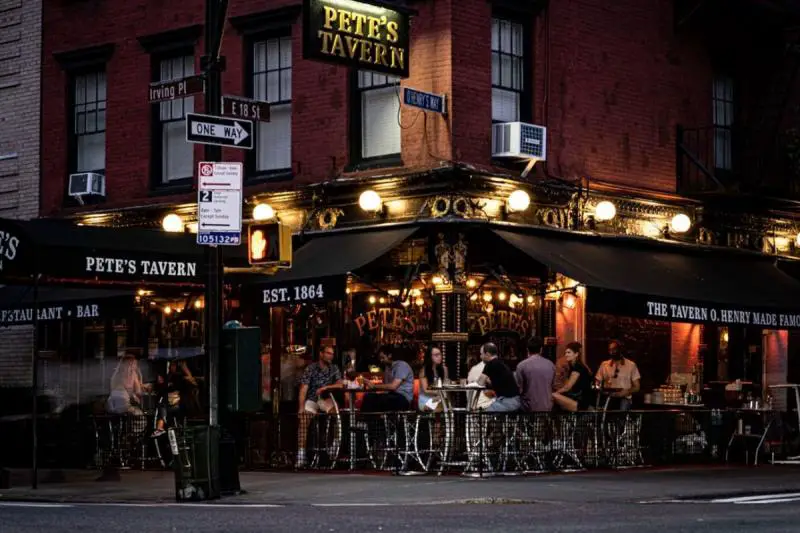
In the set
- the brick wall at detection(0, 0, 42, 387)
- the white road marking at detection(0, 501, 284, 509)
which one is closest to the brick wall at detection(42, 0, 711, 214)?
the brick wall at detection(0, 0, 42, 387)

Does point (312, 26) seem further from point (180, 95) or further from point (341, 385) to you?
point (341, 385)

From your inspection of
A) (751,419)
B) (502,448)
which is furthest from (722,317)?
(502,448)

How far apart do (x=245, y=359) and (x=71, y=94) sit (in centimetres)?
1190

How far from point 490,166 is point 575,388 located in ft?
10.6

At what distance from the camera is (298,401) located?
2384cm

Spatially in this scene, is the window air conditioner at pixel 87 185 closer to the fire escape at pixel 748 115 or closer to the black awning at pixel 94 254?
the black awning at pixel 94 254

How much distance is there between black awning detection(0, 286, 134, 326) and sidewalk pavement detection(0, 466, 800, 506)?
3.90 metres

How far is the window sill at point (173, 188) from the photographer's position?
25812 mm

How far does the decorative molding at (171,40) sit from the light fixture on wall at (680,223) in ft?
25.7

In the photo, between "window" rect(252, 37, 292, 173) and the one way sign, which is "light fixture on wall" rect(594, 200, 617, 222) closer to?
"window" rect(252, 37, 292, 173)

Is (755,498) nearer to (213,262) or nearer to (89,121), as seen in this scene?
(213,262)

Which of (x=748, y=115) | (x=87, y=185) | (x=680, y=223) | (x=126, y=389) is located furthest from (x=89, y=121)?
(x=748, y=115)

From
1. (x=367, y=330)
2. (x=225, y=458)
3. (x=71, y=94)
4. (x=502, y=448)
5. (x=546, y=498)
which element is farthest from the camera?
(x=71, y=94)

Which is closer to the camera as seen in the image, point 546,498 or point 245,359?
point 546,498
